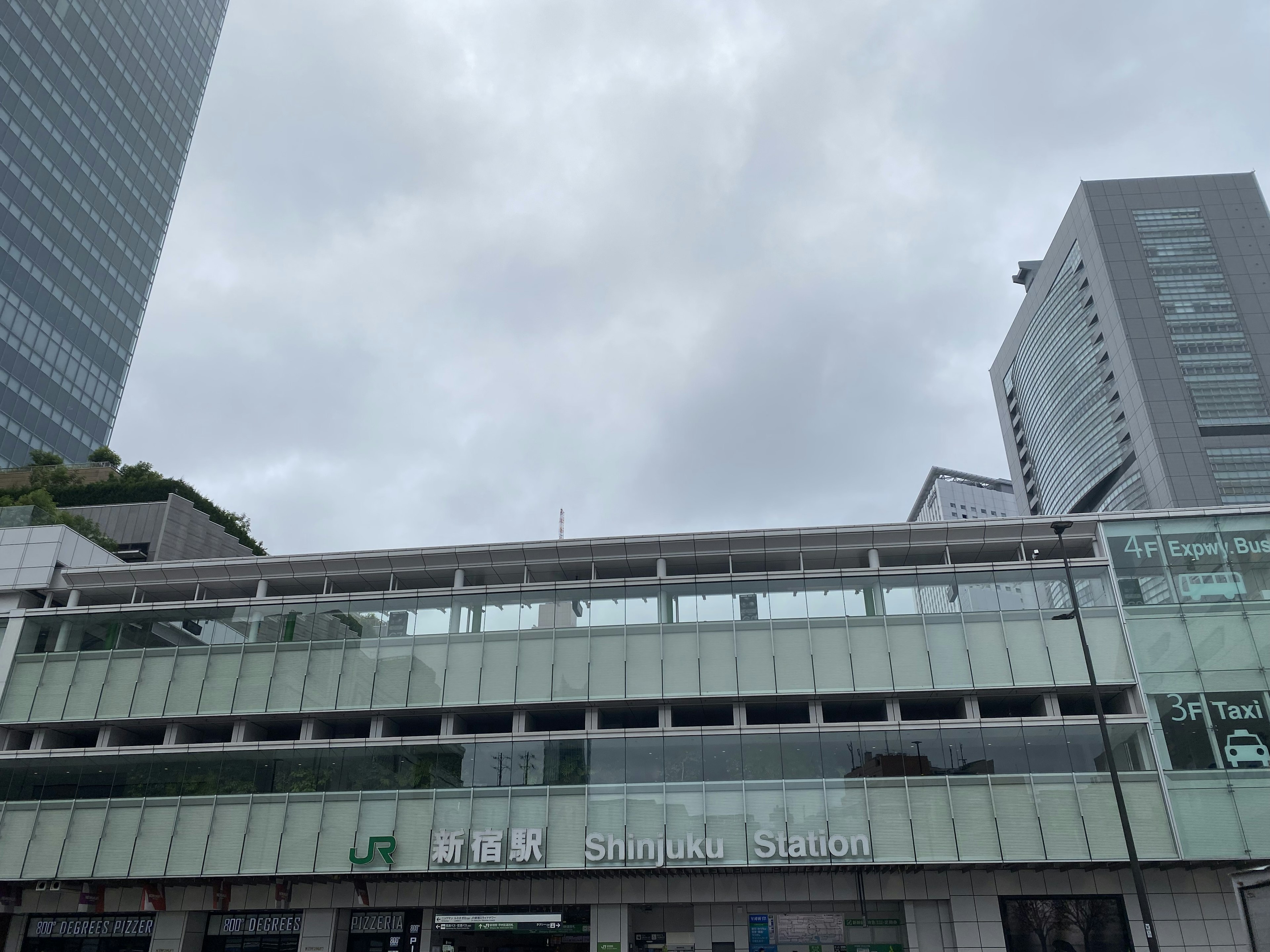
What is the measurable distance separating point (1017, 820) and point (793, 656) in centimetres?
895

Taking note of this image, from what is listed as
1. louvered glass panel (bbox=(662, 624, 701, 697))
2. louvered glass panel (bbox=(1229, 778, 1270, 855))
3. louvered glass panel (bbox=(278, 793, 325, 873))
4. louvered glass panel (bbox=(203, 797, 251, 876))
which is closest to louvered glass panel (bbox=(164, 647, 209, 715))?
louvered glass panel (bbox=(203, 797, 251, 876))

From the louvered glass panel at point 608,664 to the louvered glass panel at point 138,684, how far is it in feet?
52.7

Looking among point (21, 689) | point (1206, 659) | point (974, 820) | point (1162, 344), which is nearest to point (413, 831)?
point (21, 689)

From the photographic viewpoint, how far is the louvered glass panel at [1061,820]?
92.4 feet

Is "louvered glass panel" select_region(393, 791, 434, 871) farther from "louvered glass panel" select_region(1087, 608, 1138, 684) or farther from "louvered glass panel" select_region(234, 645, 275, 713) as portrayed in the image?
"louvered glass panel" select_region(1087, 608, 1138, 684)

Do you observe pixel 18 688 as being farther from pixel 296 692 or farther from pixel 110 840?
pixel 296 692

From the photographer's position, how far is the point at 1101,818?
28.4 meters

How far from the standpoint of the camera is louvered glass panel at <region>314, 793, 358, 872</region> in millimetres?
31031

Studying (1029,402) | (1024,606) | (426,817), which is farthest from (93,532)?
(1029,402)

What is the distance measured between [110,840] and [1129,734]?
3698 centimetres

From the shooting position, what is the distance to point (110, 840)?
107 feet

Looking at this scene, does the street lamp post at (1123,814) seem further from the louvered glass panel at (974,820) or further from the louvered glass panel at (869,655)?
the louvered glass panel at (869,655)

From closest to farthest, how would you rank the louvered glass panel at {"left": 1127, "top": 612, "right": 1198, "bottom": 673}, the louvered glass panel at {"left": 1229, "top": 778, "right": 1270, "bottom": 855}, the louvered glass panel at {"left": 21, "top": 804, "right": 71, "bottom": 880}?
the louvered glass panel at {"left": 1229, "top": 778, "right": 1270, "bottom": 855} → the louvered glass panel at {"left": 1127, "top": 612, "right": 1198, "bottom": 673} → the louvered glass panel at {"left": 21, "top": 804, "right": 71, "bottom": 880}

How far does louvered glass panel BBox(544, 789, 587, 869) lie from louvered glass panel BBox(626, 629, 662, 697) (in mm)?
4209
